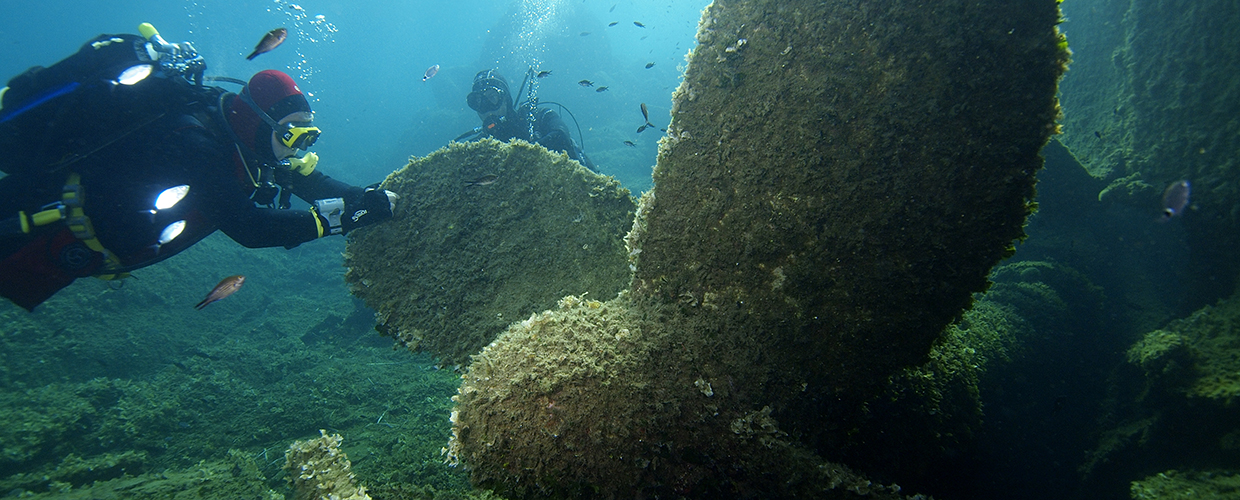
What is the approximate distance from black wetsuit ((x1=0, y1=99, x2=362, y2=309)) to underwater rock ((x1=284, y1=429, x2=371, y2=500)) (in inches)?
78.6

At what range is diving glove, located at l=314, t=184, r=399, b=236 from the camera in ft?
10.7

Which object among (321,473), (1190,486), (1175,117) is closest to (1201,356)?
(1190,486)

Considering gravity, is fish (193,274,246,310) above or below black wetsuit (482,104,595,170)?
below

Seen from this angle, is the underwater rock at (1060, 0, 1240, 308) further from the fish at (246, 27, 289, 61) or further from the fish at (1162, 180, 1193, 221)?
the fish at (246, 27, 289, 61)

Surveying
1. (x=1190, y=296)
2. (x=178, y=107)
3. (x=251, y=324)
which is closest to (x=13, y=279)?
(x=178, y=107)

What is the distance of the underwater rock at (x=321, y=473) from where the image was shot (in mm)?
2113

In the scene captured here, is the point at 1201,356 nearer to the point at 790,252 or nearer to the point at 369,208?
the point at 790,252

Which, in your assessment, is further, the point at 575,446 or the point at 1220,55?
the point at 1220,55

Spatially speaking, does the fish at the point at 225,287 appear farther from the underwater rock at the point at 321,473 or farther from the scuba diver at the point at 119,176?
the underwater rock at the point at 321,473

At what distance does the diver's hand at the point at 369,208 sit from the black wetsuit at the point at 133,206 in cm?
44

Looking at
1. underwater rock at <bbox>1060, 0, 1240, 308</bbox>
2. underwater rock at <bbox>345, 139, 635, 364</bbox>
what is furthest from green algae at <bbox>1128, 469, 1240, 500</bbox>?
underwater rock at <bbox>345, 139, 635, 364</bbox>

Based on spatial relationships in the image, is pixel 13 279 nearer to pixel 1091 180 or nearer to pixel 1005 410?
pixel 1005 410

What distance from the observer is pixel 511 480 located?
5.87 feet

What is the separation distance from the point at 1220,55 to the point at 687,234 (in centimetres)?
797
